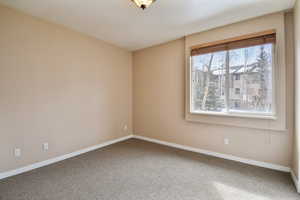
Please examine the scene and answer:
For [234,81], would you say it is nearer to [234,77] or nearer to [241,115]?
[234,77]

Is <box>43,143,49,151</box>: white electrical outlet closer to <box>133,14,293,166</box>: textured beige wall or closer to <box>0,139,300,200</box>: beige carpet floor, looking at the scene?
<box>0,139,300,200</box>: beige carpet floor

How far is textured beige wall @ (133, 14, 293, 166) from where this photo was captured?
96.3 inches

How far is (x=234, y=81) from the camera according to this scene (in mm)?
2783

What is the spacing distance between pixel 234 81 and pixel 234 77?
0.25 ft

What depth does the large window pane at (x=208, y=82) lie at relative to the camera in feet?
9.68

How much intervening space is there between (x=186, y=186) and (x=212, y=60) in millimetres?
2438

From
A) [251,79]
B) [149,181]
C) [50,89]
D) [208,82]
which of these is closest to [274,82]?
[251,79]

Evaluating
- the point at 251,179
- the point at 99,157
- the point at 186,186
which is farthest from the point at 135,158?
the point at 251,179

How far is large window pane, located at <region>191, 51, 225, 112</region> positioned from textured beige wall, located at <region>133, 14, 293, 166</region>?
275 mm

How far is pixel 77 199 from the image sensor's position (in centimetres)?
178

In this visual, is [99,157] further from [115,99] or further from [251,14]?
[251,14]

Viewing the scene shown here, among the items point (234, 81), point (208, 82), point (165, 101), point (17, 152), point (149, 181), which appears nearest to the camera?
point (149, 181)

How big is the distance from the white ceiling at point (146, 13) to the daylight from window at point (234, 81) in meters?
0.61

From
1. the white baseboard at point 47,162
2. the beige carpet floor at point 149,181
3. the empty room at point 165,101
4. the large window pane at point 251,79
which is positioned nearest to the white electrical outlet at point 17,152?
the empty room at point 165,101
